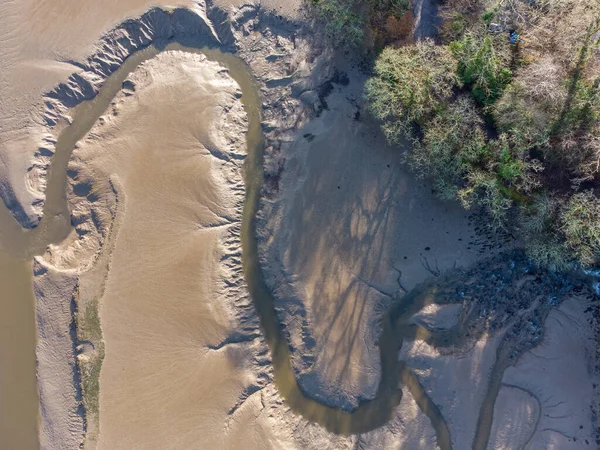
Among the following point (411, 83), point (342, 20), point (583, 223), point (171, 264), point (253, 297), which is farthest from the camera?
point (253, 297)

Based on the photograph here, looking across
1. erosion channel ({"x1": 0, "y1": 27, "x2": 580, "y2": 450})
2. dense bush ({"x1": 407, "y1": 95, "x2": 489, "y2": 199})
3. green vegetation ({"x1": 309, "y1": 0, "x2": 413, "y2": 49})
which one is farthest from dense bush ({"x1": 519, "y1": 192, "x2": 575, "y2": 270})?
green vegetation ({"x1": 309, "y1": 0, "x2": 413, "y2": 49})

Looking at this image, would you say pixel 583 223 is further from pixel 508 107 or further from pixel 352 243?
pixel 352 243

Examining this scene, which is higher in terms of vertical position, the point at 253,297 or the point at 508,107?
the point at 508,107

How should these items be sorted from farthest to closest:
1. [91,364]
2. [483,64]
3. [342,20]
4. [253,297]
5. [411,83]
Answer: [253,297], [91,364], [342,20], [411,83], [483,64]

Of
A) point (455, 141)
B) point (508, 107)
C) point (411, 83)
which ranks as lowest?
point (455, 141)

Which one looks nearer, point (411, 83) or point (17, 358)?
point (411, 83)

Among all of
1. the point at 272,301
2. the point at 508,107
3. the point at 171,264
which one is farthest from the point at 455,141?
the point at 171,264

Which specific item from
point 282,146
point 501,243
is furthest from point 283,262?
→ point 501,243
